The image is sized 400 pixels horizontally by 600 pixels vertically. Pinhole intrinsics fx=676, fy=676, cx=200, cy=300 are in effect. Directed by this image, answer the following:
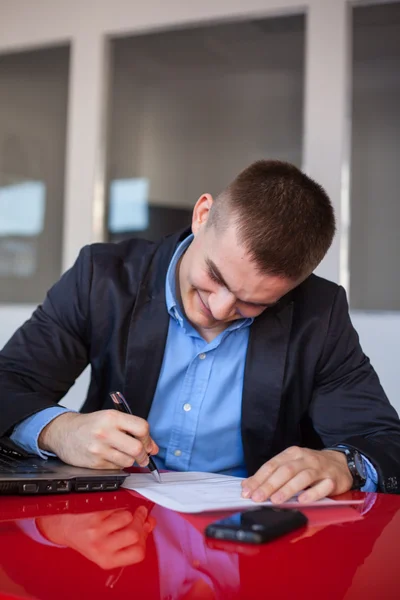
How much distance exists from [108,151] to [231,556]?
248cm

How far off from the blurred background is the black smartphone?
5.35ft

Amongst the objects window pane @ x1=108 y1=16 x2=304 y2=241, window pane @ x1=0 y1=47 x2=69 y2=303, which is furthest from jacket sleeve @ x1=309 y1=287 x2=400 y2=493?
window pane @ x1=0 y1=47 x2=69 y2=303

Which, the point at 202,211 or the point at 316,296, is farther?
the point at 316,296

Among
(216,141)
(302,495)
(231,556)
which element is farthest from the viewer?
(216,141)

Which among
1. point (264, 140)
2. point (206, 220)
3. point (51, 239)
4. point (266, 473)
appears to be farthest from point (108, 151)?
point (266, 473)

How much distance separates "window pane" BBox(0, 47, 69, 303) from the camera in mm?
3064

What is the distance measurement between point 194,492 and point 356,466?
0.36m

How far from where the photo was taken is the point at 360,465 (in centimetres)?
125

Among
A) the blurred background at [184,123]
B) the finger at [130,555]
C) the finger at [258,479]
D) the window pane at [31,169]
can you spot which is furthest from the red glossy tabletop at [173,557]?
the window pane at [31,169]

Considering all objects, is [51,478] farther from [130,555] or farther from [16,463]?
[130,555]

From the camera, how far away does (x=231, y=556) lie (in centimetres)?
70

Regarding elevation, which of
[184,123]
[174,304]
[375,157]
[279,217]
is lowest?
[174,304]

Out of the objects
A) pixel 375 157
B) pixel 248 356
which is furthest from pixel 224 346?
pixel 375 157

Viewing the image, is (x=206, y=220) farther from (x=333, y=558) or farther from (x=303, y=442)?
(x=333, y=558)
